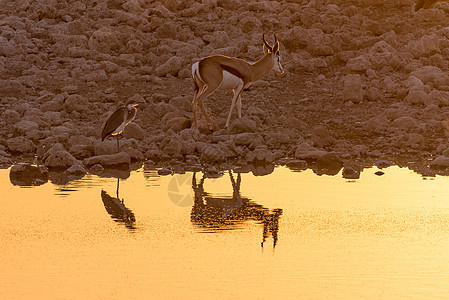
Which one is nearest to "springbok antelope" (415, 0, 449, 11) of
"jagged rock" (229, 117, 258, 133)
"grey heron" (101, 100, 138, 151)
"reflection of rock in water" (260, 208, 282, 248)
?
"jagged rock" (229, 117, 258, 133)

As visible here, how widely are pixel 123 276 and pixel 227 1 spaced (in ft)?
58.1


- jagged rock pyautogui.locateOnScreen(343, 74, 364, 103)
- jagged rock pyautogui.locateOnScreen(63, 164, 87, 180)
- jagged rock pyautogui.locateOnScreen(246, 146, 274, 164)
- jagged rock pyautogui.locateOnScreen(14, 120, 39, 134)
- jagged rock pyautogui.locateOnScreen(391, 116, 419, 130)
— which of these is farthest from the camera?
jagged rock pyautogui.locateOnScreen(343, 74, 364, 103)

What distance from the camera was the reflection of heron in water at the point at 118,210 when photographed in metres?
10.5

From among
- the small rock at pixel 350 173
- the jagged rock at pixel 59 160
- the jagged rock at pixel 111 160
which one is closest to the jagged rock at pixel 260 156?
the small rock at pixel 350 173

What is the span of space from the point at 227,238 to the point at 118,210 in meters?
2.06

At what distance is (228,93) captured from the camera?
67.3 ft

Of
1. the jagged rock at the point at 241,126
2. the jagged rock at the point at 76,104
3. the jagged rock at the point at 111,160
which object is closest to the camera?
the jagged rock at the point at 111,160

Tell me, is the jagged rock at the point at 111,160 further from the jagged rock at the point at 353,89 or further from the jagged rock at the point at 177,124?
the jagged rock at the point at 353,89

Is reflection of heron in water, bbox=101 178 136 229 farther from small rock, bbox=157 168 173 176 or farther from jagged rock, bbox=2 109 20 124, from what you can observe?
jagged rock, bbox=2 109 20 124

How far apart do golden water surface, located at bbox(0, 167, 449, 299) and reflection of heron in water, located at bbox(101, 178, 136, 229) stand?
0.04 feet

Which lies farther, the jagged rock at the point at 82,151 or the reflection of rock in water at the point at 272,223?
the jagged rock at the point at 82,151

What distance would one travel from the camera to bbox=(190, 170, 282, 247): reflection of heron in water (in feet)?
33.6

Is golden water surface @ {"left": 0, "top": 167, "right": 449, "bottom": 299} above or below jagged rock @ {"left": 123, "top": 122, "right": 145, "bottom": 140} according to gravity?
below

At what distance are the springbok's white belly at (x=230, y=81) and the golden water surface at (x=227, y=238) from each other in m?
4.00
